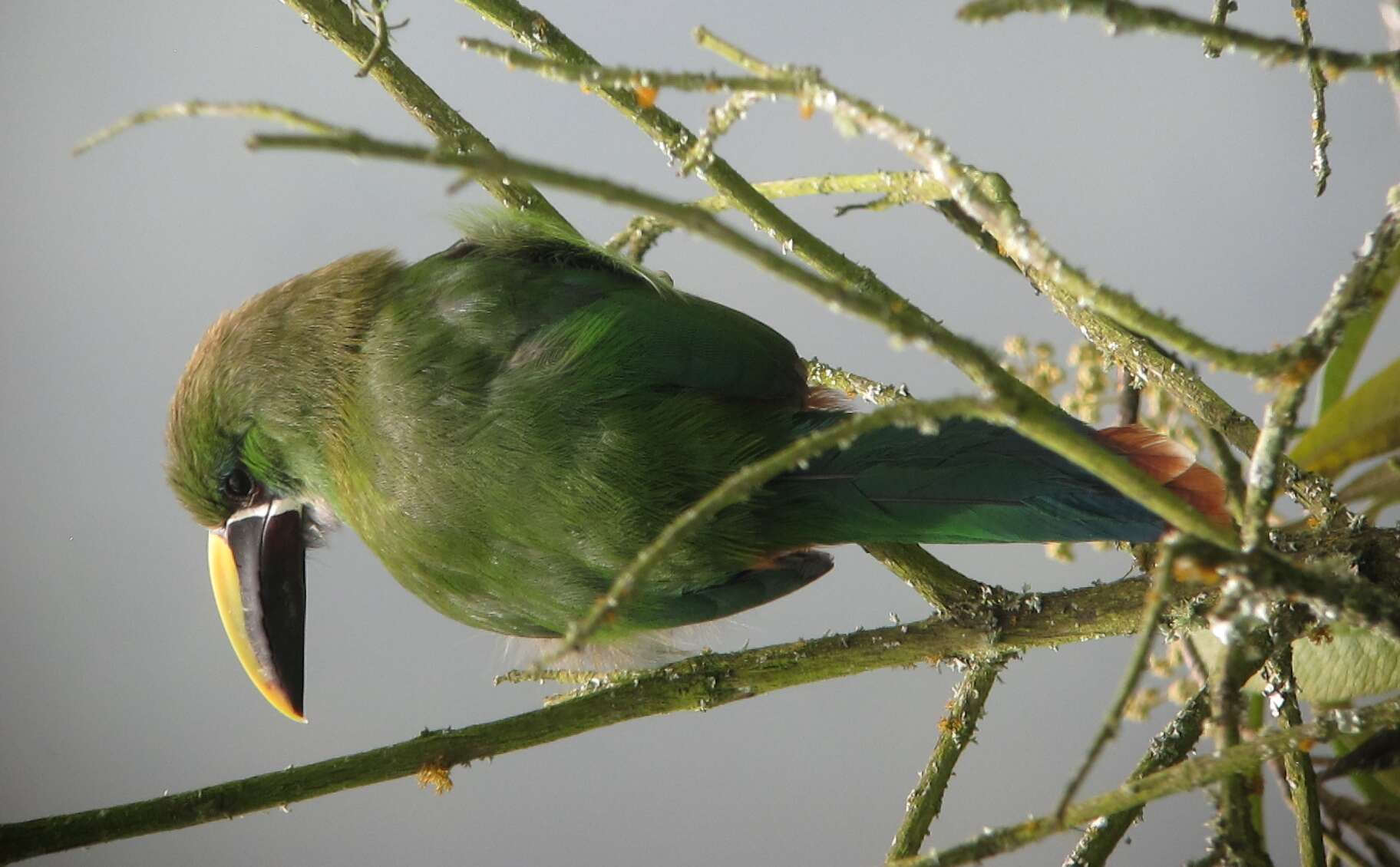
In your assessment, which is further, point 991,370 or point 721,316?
point 721,316

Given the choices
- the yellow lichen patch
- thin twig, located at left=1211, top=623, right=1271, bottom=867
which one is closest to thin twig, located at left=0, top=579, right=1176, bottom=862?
the yellow lichen patch

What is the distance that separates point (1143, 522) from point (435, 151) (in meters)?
0.73

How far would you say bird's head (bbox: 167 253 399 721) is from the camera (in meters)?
1.27

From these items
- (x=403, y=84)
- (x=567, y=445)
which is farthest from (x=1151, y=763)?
(x=403, y=84)

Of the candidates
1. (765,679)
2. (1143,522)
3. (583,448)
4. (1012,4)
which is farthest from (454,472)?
(1012,4)

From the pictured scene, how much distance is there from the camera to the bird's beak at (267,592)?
1.34 metres

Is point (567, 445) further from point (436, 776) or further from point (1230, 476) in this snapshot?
point (1230, 476)

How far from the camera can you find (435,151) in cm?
47

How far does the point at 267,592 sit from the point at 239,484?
14 centimetres

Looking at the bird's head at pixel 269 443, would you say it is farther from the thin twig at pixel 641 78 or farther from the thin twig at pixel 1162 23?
the thin twig at pixel 1162 23

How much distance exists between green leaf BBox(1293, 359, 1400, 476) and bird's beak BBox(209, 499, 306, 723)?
117 cm

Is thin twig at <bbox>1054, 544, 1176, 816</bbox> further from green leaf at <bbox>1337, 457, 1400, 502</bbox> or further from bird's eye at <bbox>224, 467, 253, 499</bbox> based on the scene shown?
bird's eye at <bbox>224, 467, 253, 499</bbox>

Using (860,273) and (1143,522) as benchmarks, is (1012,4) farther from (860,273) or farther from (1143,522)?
(1143,522)

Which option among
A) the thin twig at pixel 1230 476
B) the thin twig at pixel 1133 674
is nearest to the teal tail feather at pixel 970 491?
the thin twig at pixel 1230 476
